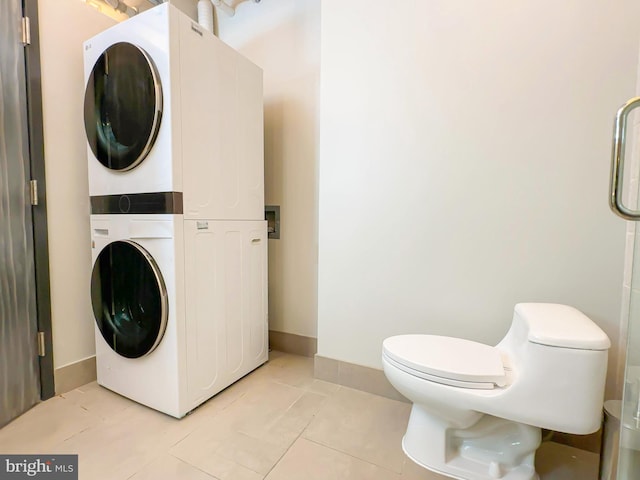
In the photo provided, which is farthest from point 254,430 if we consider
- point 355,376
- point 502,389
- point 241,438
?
point 502,389

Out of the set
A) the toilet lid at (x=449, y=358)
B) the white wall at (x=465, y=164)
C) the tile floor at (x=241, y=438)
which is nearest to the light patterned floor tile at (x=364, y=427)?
the tile floor at (x=241, y=438)

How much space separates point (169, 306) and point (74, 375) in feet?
2.91

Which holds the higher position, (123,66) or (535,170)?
(123,66)

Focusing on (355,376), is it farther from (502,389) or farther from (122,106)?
(122,106)

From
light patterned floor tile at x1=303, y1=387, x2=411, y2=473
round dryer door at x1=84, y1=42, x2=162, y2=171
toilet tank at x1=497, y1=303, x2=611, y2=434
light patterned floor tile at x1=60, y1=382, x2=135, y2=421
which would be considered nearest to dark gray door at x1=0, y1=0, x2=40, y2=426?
light patterned floor tile at x1=60, y1=382, x2=135, y2=421

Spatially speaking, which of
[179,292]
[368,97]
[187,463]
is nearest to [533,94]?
[368,97]

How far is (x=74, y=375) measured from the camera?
164 cm

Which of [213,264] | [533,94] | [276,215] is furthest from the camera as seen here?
[276,215]

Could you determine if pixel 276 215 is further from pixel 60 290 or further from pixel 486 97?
pixel 486 97

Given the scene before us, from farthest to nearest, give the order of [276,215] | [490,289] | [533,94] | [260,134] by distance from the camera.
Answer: [276,215]
[260,134]
[490,289]
[533,94]

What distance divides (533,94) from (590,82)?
19 cm

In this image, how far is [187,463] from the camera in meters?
1.13

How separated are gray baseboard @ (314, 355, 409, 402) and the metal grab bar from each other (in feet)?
4.12

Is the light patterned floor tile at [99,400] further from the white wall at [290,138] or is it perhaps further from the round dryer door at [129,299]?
the white wall at [290,138]
